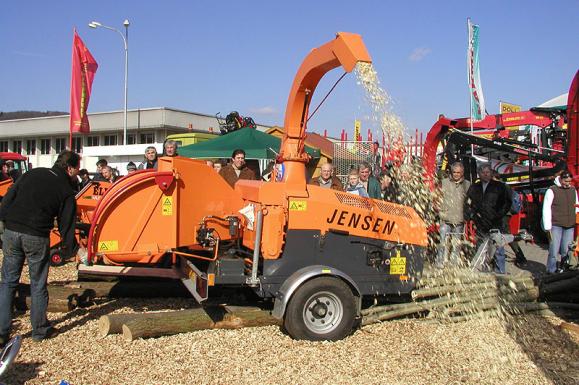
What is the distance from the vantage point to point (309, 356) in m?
4.79

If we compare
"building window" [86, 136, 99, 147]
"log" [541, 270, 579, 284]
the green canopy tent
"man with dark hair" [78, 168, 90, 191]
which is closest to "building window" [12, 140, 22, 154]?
"building window" [86, 136, 99, 147]

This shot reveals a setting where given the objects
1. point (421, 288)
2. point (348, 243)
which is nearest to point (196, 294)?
point (348, 243)

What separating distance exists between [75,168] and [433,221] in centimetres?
482

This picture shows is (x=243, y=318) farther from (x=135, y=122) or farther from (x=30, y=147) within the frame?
(x=30, y=147)

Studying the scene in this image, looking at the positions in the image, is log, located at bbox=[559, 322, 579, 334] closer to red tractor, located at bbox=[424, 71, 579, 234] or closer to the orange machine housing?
the orange machine housing

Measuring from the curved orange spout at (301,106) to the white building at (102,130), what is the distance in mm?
20015

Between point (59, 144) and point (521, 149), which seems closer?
point (521, 149)

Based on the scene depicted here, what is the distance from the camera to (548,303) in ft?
21.3

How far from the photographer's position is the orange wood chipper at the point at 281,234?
202 inches

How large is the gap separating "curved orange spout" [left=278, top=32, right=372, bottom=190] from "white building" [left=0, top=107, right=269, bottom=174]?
2001 cm

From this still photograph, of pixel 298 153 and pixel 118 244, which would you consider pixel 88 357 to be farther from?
pixel 298 153

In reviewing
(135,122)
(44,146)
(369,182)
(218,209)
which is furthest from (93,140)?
(218,209)

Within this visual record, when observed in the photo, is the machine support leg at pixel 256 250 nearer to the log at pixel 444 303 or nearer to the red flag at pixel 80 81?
the log at pixel 444 303

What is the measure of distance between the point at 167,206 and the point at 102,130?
3413cm
